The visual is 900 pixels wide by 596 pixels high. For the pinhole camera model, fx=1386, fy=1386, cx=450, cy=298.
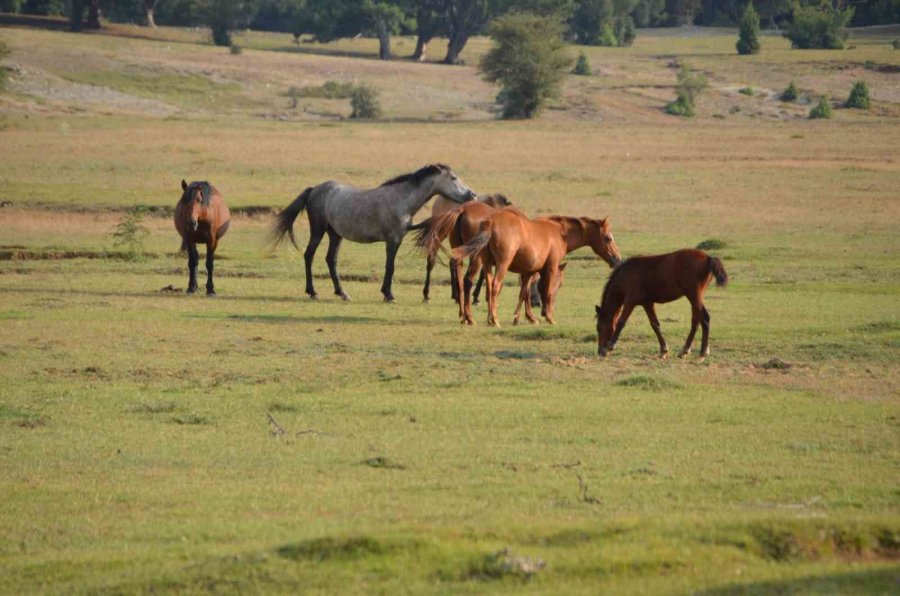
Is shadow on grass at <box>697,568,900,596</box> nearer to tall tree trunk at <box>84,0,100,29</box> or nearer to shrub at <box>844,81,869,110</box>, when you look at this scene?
shrub at <box>844,81,869,110</box>

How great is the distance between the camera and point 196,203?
19.5m

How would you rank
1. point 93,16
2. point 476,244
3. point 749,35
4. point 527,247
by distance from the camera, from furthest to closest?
point 749,35 → point 93,16 → point 527,247 → point 476,244

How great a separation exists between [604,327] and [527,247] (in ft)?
8.22

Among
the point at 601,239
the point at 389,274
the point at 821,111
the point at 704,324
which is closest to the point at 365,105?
the point at 821,111

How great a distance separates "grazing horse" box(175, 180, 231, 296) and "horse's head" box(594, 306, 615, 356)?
707 cm

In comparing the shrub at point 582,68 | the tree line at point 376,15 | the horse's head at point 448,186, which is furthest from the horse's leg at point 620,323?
the tree line at point 376,15

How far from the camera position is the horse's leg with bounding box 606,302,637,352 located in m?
14.2

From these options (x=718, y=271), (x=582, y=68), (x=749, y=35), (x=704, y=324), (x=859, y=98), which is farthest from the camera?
(x=749, y=35)

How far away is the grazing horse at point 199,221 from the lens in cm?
1953

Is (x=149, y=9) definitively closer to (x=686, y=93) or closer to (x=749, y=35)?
(x=749, y=35)

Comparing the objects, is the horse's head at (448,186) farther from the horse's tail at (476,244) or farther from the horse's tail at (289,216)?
the horse's tail at (476,244)

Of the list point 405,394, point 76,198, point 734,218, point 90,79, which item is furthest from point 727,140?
point 405,394

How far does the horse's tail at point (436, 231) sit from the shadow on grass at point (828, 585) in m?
11.0

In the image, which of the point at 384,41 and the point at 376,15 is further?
the point at 384,41
